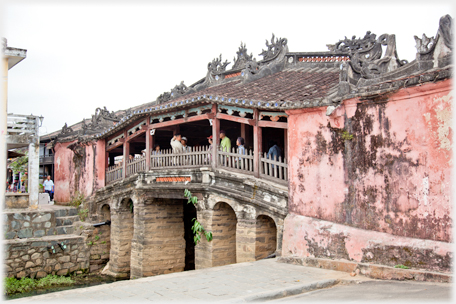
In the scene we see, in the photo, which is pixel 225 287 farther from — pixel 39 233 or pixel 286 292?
pixel 39 233

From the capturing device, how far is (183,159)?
39.2 feet

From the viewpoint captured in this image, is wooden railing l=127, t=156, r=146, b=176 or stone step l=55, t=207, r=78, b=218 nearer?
wooden railing l=127, t=156, r=146, b=176

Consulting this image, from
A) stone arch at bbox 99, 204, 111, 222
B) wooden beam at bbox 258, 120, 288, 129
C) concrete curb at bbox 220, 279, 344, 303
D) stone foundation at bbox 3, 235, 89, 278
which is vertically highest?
wooden beam at bbox 258, 120, 288, 129

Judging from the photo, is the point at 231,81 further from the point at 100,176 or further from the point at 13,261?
the point at 13,261

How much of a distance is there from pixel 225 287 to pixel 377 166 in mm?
3425

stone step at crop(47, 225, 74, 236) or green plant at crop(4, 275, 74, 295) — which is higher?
stone step at crop(47, 225, 74, 236)

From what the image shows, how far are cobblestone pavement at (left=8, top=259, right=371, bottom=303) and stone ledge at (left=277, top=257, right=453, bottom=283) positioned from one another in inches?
5.9

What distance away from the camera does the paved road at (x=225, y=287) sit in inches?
229

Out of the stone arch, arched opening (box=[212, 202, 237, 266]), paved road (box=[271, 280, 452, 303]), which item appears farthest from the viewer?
the stone arch

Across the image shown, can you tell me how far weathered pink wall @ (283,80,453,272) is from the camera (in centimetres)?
632

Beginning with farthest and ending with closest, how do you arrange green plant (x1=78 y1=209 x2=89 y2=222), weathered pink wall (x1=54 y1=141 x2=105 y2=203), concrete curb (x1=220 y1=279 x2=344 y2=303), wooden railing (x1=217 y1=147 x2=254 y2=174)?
1. weathered pink wall (x1=54 y1=141 x2=105 y2=203)
2. green plant (x1=78 y1=209 x2=89 y2=222)
3. wooden railing (x1=217 y1=147 x2=254 y2=174)
4. concrete curb (x1=220 y1=279 x2=344 y2=303)

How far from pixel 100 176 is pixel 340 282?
12.2 m

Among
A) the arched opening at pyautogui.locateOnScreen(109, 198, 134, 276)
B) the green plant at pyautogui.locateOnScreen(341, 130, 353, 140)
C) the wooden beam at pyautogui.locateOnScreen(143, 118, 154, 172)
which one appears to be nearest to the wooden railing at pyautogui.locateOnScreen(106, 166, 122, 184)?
the arched opening at pyautogui.locateOnScreen(109, 198, 134, 276)

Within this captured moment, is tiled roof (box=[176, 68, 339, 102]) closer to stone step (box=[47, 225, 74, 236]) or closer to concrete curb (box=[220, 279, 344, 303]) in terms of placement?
concrete curb (box=[220, 279, 344, 303])
